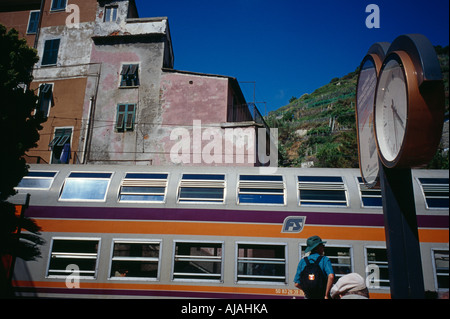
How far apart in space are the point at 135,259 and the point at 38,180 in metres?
3.90

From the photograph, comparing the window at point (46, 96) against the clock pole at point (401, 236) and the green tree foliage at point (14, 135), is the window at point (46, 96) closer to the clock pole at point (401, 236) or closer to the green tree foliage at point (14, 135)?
the green tree foliage at point (14, 135)

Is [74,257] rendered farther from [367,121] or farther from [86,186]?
[367,121]

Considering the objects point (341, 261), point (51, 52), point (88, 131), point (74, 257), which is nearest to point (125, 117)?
point (88, 131)

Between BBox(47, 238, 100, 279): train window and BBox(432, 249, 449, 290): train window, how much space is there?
8329 millimetres

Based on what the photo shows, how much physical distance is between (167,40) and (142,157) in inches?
317

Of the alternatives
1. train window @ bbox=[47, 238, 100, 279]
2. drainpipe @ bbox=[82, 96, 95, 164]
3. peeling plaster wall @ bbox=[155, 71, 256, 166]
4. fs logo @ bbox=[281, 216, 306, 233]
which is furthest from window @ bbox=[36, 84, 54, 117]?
fs logo @ bbox=[281, 216, 306, 233]

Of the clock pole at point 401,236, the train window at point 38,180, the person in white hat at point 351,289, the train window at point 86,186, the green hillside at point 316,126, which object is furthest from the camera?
the green hillside at point 316,126

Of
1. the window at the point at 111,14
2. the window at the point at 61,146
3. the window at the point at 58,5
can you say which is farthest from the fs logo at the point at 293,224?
the window at the point at 58,5

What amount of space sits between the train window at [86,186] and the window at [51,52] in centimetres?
1563

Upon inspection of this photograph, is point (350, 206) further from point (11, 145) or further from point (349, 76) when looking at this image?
point (349, 76)

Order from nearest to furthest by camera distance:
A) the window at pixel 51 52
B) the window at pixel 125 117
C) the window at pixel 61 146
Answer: the window at pixel 61 146, the window at pixel 125 117, the window at pixel 51 52

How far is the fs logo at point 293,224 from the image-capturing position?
27.1 ft

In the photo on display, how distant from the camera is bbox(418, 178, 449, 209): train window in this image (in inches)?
317

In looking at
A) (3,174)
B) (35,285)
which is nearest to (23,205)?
(3,174)
